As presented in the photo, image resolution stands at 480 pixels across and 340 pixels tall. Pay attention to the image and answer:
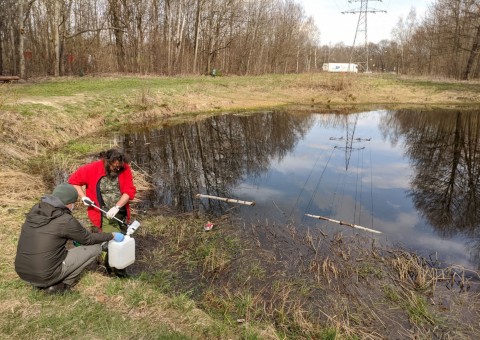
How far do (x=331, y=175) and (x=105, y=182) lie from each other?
28.0 feet

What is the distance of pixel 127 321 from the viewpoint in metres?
4.27

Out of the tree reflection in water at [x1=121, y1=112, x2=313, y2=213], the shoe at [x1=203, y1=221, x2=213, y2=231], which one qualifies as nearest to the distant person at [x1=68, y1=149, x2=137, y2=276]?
the shoe at [x1=203, y1=221, x2=213, y2=231]

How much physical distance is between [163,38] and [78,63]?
917cm

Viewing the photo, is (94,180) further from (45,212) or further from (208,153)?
(208,153)

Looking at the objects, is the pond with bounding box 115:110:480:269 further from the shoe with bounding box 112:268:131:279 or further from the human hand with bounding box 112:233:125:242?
the human hand with bounding box 112:233:125:242

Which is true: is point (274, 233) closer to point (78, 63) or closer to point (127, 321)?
point (127, 321)

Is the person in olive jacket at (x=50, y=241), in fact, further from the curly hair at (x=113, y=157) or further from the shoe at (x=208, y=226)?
the shoe at (x=208, y=226)

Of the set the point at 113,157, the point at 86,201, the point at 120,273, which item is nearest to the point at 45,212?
the point at 86,201

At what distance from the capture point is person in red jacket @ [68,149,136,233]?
548 centimetres

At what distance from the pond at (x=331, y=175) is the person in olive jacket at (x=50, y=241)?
163 inches

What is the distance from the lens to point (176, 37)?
39.2 m

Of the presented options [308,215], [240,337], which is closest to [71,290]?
[240,337]

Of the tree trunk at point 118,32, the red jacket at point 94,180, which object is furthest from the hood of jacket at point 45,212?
the tree trunk at point 118,32

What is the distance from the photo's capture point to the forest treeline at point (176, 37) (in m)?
32.3
